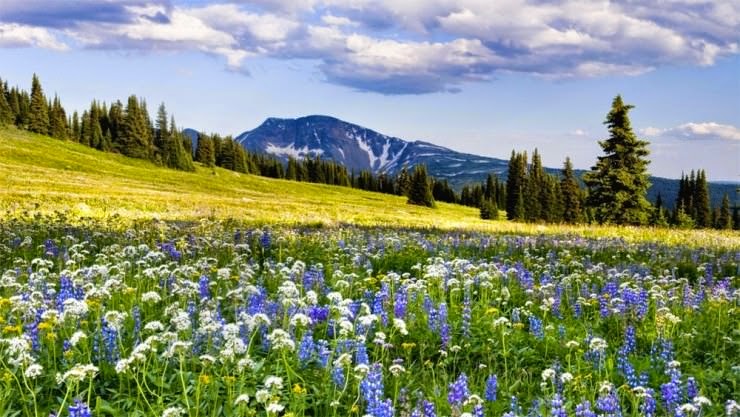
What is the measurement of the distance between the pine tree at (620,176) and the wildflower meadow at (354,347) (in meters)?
45.3

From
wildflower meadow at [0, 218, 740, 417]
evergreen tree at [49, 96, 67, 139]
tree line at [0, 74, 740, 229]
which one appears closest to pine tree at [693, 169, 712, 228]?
tree line at [0, 74, 740, 229]

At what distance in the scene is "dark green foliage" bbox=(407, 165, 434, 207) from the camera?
4882 inches

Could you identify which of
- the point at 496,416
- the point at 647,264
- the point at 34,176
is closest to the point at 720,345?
the point at 496,416

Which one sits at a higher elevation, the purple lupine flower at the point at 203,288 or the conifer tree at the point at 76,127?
the conifer tree at the point at 76,127

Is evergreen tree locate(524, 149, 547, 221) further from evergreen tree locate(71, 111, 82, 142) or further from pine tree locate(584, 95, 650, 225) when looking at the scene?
evergreen tree locate(71, 111, 82, 142)

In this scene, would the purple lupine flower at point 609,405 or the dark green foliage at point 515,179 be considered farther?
the dark green foliage at point 515,179

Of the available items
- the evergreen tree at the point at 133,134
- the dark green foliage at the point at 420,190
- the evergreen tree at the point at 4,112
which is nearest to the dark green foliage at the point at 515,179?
the dark green foliage at the point at 420,190

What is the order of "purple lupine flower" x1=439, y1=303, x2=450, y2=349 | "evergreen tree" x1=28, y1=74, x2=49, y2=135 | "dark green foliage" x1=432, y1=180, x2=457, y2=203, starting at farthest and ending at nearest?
"dark green foliage" x1=432, y1=180, x2=457, y2=203
"evergreen tree" x1=28, y1=74, x2=49, y2=135
"purple lupine flower" x1=439, y1=303, x2=450, y2=349

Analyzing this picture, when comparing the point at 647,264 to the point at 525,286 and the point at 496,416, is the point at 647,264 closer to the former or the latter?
the point at 525,286

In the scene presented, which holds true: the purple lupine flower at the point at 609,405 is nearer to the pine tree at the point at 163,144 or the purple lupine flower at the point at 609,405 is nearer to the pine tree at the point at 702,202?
the pine tree at the point at 163,144

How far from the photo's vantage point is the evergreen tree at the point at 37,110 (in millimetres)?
125250

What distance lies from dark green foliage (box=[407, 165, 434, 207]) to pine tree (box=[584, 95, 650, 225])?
66620 mm

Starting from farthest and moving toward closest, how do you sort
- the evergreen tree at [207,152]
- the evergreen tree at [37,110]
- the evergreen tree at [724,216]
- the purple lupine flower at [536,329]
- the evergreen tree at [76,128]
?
the evergreen tree at [207,152] < the evergreen tree at [724,216] < the evergreen tree at [76,128] < the evergreen tree at [37,110] < the purple lupine flower at [536,329]

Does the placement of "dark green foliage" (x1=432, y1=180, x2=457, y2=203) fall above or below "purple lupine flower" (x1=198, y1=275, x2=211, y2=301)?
above
